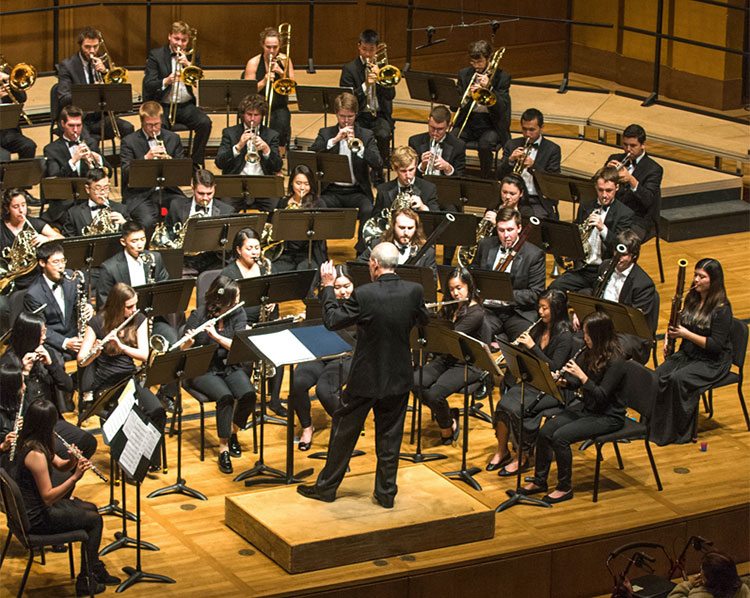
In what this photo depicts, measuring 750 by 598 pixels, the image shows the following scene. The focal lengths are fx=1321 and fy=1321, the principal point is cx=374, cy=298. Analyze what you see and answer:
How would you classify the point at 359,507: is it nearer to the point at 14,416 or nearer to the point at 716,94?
the point at 14,416

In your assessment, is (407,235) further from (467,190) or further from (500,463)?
(500,463)

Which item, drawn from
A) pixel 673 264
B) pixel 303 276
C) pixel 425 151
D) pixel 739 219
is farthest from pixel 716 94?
pixel 303 276

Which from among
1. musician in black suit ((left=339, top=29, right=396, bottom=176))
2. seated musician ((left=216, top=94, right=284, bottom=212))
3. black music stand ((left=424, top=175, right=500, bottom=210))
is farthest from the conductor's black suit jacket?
musician in black suit ((left=339, top=29, right=396, bottom=176))

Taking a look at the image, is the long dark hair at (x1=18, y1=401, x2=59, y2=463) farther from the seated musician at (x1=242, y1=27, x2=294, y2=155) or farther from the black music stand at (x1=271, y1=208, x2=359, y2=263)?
the seated musician at (x1=242, y1=27, x2=294, y2=155)

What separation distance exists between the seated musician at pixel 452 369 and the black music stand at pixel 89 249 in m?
1.97

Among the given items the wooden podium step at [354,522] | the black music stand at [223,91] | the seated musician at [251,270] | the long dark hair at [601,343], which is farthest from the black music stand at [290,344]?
the black music stand at [223,91]

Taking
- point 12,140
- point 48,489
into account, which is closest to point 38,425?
point 48,489

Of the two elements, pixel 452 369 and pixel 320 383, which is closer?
pixel 320 383

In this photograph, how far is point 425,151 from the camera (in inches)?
377

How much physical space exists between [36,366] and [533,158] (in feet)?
14.2

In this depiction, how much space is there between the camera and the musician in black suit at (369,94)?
10234 mm

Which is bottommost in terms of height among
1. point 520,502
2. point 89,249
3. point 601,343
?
point 520,502

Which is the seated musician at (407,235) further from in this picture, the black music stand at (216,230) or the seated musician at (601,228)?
the seated musician at (601,228)

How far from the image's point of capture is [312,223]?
320 inches
